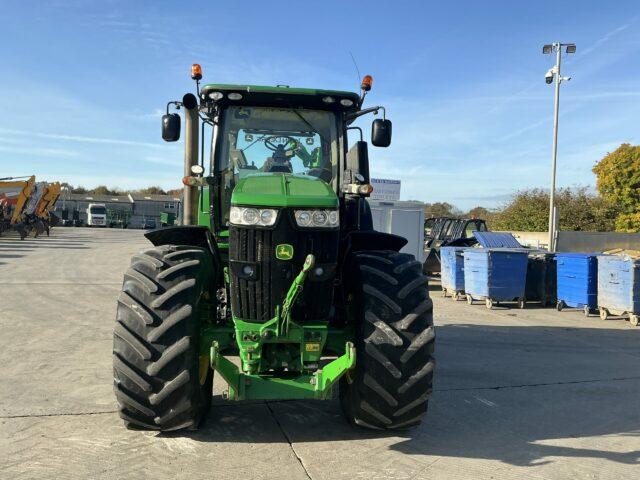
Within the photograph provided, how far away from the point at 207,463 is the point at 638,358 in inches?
260

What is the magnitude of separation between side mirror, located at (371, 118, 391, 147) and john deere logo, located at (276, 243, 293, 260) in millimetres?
2003

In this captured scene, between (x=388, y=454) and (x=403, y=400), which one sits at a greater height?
(x=403, y=400)

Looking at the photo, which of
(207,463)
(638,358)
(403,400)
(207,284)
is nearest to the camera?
(207,463)

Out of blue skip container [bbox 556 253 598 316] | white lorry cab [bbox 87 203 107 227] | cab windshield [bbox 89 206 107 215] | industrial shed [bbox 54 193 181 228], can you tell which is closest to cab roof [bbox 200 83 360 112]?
blue skip container [bbox 556 253 598 316]

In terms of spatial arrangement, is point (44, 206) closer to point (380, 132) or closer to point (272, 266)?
point (380, 132)

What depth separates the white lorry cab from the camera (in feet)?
213

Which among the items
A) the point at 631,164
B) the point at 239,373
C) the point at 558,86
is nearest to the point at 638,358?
the point at 239,373

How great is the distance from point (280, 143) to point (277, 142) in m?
0.03

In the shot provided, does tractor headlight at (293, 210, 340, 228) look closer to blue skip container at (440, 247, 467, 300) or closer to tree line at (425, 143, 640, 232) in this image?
blue skip container at (440, 247, 467, 300)

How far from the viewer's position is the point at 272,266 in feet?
13.0

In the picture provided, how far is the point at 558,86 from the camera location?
2314 cm

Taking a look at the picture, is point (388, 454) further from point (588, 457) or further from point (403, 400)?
point (588, 457)

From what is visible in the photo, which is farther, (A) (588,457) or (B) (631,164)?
(B) (631,164)

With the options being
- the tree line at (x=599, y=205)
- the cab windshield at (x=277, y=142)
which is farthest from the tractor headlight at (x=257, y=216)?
the tree line at (x=599, y=205)
